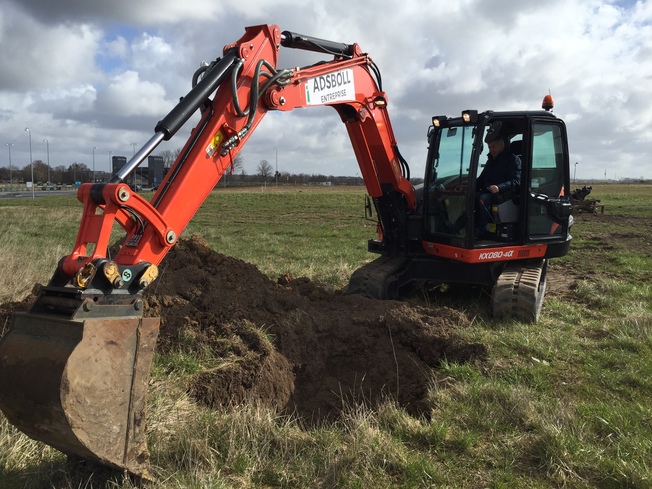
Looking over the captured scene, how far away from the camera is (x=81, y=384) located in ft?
10.0

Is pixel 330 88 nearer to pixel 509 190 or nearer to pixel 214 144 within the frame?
pixel 214 144

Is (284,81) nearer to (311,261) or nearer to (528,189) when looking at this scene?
(528,189)

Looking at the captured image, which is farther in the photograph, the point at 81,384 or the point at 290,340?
the point at 290,340

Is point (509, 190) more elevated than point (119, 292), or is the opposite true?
point (509, 190)

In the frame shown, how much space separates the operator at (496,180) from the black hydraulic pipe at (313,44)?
213cm

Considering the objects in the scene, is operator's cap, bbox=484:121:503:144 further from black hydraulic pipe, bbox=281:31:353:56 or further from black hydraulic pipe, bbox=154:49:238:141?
black hydraulic pipe, bbox=154:49:238:141

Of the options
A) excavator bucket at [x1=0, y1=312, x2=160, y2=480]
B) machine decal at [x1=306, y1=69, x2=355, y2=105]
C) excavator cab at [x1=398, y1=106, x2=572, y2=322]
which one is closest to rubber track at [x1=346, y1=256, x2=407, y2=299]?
excavator cab at [x1=398, y1=106, x2=572, y2=322]

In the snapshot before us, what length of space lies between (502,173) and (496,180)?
0.38 feet

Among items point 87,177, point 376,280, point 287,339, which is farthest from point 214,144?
point 87,177

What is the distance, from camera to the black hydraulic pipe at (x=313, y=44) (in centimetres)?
564

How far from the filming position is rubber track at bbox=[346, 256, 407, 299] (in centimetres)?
753

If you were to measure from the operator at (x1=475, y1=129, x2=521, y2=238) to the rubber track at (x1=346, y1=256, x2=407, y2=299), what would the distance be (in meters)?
1.25

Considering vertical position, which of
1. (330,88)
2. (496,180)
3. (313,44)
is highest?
(313,44)

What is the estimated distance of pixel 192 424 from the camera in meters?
3.97
